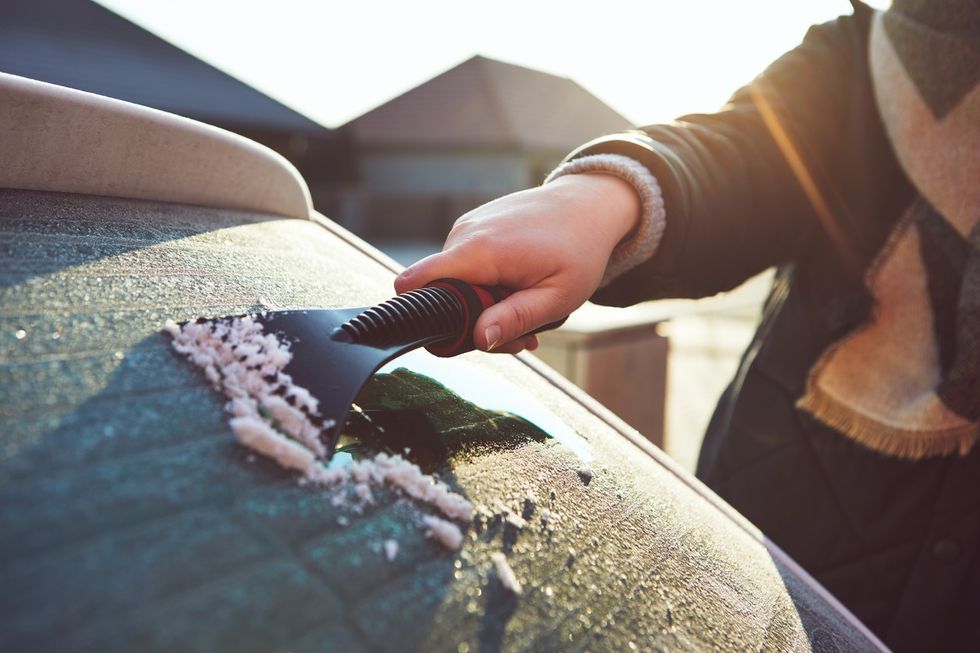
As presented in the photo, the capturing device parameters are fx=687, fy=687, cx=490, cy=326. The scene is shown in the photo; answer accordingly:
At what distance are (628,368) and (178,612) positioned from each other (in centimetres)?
290

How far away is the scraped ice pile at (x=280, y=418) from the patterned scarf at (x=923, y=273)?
1.20 metres

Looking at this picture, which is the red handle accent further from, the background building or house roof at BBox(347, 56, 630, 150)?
house roof at BBox(347, 56, 630, 150)

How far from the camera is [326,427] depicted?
585 mm

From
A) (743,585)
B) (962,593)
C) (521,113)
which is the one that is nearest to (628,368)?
(962,593)

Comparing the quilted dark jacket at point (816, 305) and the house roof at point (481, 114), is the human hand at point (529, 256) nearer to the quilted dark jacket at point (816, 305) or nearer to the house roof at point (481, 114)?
the quilted dark jacket at point (816, 305)

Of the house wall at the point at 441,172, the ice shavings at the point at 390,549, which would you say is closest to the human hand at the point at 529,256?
the ice shavings at the point at 390,549

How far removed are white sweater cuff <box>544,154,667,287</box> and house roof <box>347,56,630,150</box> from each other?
65.7 ft

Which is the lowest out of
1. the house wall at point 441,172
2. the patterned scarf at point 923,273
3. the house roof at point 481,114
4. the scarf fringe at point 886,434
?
the house wall at point 441,172

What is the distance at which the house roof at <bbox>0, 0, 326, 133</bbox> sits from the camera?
13781mm

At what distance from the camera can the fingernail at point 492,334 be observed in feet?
2.63

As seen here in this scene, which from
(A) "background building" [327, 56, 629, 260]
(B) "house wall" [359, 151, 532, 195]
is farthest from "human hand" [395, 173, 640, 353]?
(B) "house wall" [359, 151, 532, 195]

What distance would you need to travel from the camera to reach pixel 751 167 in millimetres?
1429

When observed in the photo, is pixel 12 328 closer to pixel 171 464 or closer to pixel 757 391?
pixel 171 464

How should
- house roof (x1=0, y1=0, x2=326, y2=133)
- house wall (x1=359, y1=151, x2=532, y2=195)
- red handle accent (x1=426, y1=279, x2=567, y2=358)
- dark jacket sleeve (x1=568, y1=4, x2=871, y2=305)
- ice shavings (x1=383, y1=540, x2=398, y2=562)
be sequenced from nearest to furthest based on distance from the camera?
1. ice shavings (x1=383, y1=540, x2=398, y2=562)
2. red handle accent (x1=426, y1=279, x2=567, y2=358)
3. dark jacket sleeve (x1=568, y1=4, x2=871, y2=305)
4. house roof (x1=0, y1=0, x2=326, y2=133)
5. house wall (x1=359, y1=151, x2=532, y2=195)
